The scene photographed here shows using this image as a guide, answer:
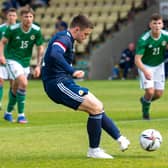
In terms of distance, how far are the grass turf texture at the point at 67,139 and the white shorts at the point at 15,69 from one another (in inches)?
36.4

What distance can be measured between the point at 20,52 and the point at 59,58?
574cm

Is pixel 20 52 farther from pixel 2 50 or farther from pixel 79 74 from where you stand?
pixel 79 74

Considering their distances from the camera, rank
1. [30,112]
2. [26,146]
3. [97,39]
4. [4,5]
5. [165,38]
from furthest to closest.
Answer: [4,5] → [97,39] → [30,112] → [165,38] → [26,146]

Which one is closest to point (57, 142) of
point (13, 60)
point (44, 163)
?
point (44, 163)

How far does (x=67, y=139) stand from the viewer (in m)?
11.8

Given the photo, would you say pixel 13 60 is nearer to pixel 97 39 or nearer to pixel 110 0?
pixel 97 39

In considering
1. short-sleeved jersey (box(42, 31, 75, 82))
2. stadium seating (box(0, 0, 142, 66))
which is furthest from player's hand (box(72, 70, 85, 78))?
stadium seating (box(0, 0, 142, 66))

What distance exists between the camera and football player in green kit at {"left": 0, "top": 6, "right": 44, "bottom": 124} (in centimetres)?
1468

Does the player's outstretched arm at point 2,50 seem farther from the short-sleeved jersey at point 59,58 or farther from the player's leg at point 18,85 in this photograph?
the short-sleeved jersey at point 59,58

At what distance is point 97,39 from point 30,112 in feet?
57.4

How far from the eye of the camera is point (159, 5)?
115 feet

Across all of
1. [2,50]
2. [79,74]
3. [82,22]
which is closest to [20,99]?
[2,50]

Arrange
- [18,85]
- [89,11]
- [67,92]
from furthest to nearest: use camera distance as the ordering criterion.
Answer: [89,11] → [18,85] → [67,92]

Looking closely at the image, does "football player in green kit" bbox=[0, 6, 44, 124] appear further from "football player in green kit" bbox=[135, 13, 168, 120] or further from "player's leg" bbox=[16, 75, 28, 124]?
"football player in green kit" bbox=[135, 13, 168, 120]
